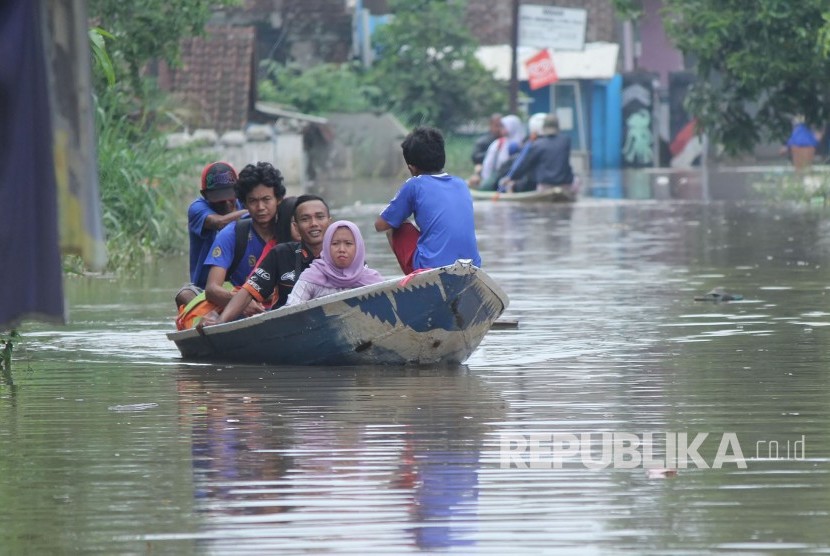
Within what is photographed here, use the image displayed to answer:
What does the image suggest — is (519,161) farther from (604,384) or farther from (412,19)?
(604,384)

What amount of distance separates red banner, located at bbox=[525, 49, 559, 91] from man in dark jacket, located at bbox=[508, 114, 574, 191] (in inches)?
781

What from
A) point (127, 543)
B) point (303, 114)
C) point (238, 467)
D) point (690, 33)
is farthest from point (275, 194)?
point (303, 114)

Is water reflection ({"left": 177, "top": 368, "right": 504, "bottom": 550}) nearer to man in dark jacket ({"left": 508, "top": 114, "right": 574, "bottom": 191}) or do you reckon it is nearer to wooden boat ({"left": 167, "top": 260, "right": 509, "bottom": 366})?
wooden boat ({"left": 167, "top": 260, "right": 509, "bottom": 366})

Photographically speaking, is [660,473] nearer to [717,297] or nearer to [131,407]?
[131,407]

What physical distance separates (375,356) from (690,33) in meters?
19.3

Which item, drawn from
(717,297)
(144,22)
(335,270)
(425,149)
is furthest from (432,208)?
(144,22)

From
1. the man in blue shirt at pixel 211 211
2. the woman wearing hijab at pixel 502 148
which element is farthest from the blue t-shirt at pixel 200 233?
the woman wearing hijab at pixel 502 148

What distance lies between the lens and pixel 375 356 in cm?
1150

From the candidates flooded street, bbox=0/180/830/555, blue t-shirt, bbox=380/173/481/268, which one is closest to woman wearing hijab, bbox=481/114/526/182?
flooded street, bbox=0/180/830/555

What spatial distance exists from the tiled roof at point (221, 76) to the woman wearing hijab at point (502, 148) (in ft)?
35.8

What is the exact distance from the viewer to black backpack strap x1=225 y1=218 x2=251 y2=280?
12.0 meters

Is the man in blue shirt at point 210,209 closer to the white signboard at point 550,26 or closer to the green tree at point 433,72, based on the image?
the green tree at point 433,72

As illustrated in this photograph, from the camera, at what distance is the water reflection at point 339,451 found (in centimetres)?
697

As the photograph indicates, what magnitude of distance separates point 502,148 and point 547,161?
1173mm
